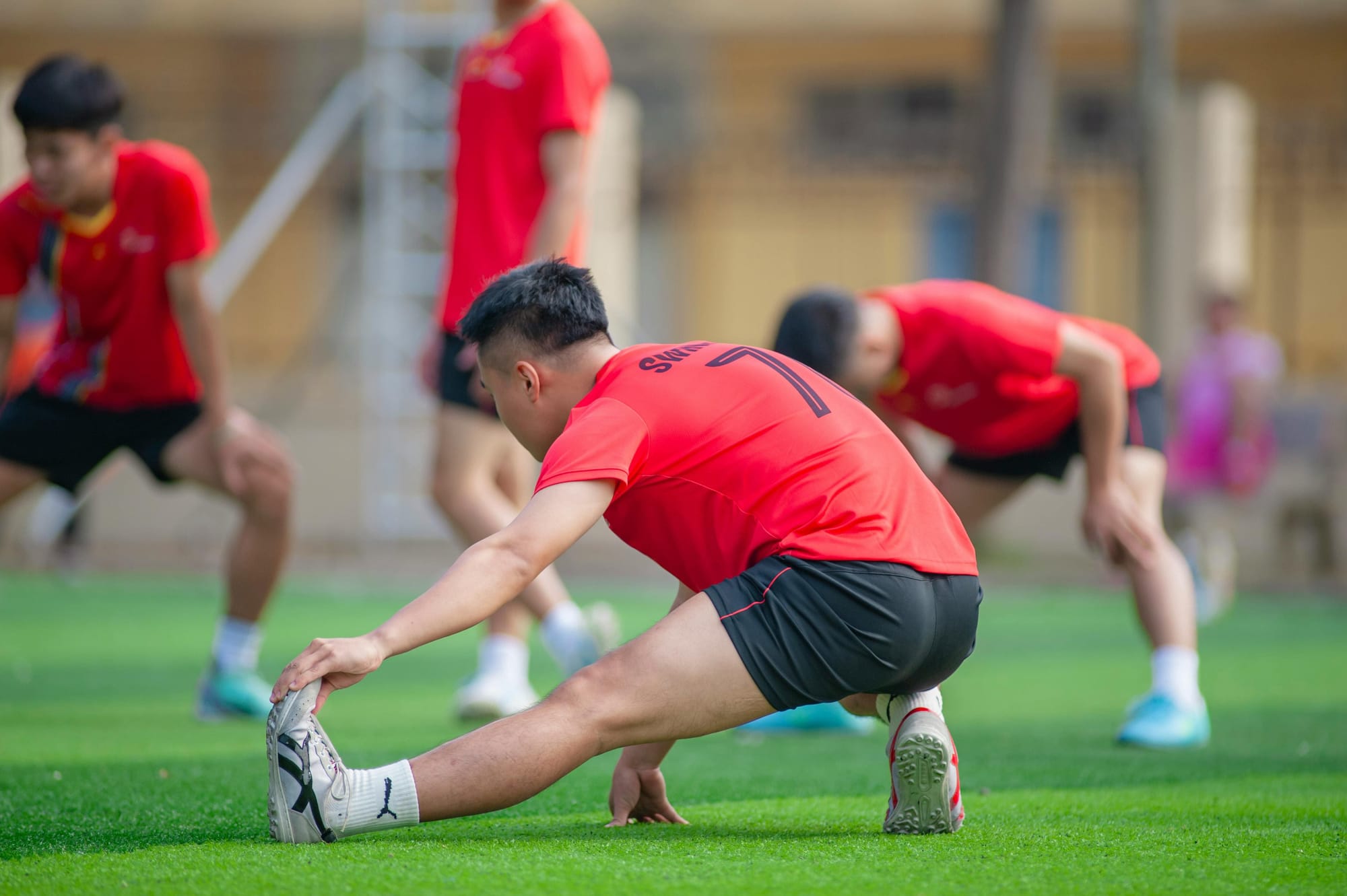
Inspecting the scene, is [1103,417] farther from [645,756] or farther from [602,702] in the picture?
[602,702]

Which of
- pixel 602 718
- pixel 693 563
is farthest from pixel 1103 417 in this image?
pixel 602 718

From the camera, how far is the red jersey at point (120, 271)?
4684mm

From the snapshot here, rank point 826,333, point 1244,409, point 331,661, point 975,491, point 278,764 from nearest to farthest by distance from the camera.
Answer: point 331,661, point 278,764, point 826,333, point 975,491, point 1244,409

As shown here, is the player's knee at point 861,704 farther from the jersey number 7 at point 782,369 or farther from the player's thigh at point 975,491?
the player's thigh at point 975,491

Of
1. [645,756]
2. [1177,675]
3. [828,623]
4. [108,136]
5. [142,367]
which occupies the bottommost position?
[1177,675]

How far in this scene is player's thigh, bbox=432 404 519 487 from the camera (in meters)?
4.84

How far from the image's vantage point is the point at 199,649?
6.78 m

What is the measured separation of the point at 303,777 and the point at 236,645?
221 centimetres

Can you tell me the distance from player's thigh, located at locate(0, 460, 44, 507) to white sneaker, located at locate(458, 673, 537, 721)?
1.47 metres

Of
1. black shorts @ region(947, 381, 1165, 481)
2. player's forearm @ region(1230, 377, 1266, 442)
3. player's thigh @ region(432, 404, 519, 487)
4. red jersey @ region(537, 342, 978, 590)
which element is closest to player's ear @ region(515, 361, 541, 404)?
red jersey @ region(537, 342, 978, 590)

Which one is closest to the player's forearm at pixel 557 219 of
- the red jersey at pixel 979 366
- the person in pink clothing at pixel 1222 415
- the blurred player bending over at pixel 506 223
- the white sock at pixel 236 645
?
the blurred player bending over at pixel 506 223

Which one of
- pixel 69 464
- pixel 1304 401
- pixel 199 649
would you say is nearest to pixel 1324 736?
pixel 69 464

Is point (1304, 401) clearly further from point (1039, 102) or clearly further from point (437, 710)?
point (437, 710)

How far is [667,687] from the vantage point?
2.80 m
